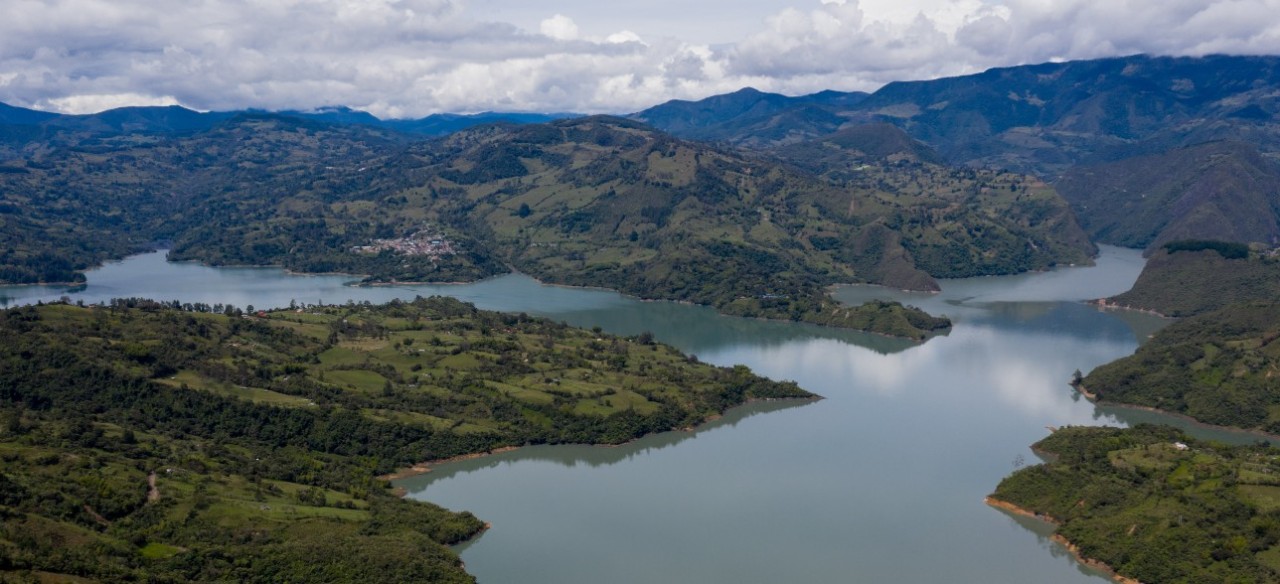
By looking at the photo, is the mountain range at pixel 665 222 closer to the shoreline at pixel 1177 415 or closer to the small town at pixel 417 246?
the small town at pixel 417 246

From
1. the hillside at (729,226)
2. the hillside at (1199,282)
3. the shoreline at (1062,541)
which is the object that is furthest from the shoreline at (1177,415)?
the hillside at (1199,282)

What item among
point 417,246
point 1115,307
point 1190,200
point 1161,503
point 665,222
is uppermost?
point 1190,200

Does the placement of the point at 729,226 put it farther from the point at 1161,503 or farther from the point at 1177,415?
the point at 1161,503

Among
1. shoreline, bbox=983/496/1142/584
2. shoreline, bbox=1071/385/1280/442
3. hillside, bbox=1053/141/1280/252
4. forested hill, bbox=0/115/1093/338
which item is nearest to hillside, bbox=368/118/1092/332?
forested hill, bbox=0/115/1093/338

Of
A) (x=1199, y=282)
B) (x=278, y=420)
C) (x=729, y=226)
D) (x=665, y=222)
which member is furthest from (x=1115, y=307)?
(x=278, y=420)

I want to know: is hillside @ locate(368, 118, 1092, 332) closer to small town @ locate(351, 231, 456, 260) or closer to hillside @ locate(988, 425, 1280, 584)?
small town @ locate(351, 231, 456, 260)

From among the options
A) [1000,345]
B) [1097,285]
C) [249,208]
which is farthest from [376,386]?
[249,208]
